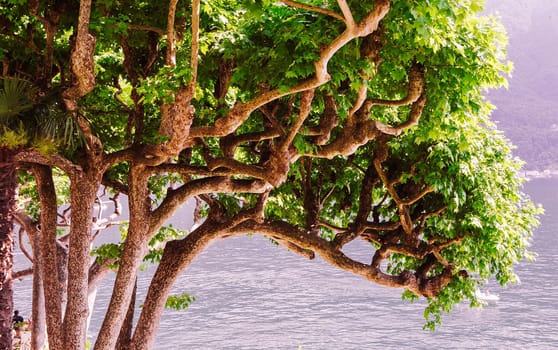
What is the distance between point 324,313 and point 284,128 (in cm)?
4756

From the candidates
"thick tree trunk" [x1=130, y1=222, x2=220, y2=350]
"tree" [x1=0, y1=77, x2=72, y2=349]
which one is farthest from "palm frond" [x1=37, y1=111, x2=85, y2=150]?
"thick tree trunk" [x1=130, y1=222, x2=220, y2=350]

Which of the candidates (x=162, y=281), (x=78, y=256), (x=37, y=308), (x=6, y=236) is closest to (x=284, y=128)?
(x=162, y=281)

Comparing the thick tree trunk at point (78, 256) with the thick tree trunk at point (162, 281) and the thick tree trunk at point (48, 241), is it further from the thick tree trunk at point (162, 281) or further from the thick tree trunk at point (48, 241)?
the thick tree trunk at point (162, 281)

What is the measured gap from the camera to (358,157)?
12.2 metres

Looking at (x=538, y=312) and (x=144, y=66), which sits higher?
(x=144, y=66)

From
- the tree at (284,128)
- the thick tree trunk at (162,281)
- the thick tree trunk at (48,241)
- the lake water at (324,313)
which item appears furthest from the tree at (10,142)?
the lake water at (324,313)

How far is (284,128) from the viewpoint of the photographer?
9836mm

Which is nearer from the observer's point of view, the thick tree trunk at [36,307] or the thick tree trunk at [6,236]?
the thick tree trunk at [6,236]

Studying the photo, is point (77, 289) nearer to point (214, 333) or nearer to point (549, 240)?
point (214, 333)

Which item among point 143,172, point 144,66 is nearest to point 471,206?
point 143,172

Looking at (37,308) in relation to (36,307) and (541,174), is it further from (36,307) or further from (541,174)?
(541,174)

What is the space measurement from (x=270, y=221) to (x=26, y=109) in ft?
17.1

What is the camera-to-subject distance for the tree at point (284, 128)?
25.6ft

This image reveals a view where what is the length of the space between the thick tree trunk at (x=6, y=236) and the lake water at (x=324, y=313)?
3774 cm
